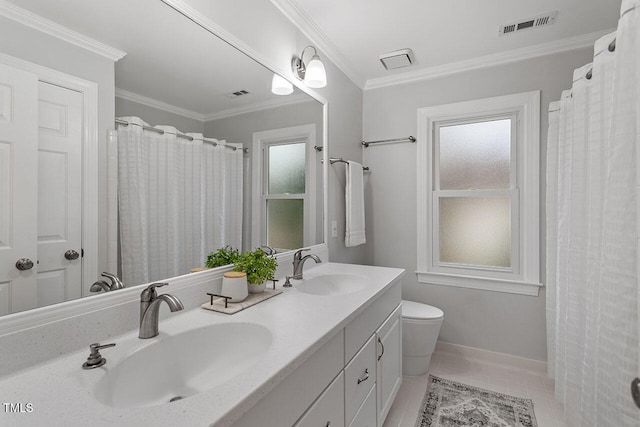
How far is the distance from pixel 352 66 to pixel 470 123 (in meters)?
1.06

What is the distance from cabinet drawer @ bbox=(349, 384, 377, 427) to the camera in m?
1.26

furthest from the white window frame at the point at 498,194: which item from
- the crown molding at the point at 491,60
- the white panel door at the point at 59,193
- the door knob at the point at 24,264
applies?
the door knob at the point at 24,264

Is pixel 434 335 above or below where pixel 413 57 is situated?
below

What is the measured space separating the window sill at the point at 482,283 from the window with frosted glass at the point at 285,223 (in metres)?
1.28

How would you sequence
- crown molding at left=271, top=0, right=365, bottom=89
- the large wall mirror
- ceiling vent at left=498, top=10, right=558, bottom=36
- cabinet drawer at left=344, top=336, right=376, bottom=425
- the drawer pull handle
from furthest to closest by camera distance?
ceiling vent at left=498, top=10, right=558, bottom=36, crown molding at left=271, top=0, right=365, bottom=89, the drawer pull handle, cabinet drawer at left=344, top=336, right=376, bottom=425, the large wall mirror

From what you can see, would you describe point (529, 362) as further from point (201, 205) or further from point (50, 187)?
point (50, 187)

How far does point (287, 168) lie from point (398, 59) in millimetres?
1330

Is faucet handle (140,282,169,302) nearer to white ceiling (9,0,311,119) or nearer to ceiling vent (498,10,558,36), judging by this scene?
white ceiling (9,0,311,119)

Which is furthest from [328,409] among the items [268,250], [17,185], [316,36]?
[316,36]

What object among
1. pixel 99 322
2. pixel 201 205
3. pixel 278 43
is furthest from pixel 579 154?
pixel 99 322

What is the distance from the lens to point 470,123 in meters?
2.52

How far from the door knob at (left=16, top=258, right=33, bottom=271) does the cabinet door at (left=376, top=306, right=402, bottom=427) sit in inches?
51.4

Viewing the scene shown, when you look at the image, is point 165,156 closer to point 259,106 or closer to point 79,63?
point 79,63

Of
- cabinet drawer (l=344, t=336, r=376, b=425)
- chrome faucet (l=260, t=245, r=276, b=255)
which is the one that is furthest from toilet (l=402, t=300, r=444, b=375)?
chrome faucet (l=260, t=245, r=276, b=255)
